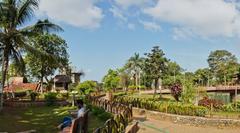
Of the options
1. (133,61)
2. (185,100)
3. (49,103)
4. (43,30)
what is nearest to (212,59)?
(133,61)

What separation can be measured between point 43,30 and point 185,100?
60.8 feet

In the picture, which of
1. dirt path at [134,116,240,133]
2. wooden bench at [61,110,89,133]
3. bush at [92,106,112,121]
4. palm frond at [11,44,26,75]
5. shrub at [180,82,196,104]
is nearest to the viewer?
wooden bench at [61,110,89,133]

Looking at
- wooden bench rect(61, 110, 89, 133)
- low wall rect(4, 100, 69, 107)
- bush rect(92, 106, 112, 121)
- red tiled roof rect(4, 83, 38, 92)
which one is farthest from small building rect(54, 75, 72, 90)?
wooden bench rect(61, 110, 89, 133)

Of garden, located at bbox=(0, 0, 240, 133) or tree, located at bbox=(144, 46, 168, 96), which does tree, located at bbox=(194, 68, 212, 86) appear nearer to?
garden, located at bbox=(0, 0, 240, 133)

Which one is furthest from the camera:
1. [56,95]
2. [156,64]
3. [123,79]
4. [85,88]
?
[123,79]

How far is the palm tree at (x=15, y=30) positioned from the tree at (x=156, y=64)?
49.1 meters

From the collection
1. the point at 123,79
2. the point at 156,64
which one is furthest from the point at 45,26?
the point at 123,79

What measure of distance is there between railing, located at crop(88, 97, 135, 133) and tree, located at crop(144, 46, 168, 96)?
44.3m

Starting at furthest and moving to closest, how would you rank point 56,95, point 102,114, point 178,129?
point 56,95, point 102,114, point 178,129

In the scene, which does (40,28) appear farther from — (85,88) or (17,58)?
(85,88)

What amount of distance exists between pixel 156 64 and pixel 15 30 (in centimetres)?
5198

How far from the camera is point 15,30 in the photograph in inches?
944

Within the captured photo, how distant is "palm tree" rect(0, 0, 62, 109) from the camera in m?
23.7

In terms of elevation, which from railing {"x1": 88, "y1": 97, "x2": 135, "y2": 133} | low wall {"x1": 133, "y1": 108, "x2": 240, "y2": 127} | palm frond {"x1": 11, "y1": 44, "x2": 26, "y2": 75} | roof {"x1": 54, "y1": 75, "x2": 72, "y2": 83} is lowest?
low wall {"x1": 133, "y1": 108, "x2": 240, "y2": 127}
